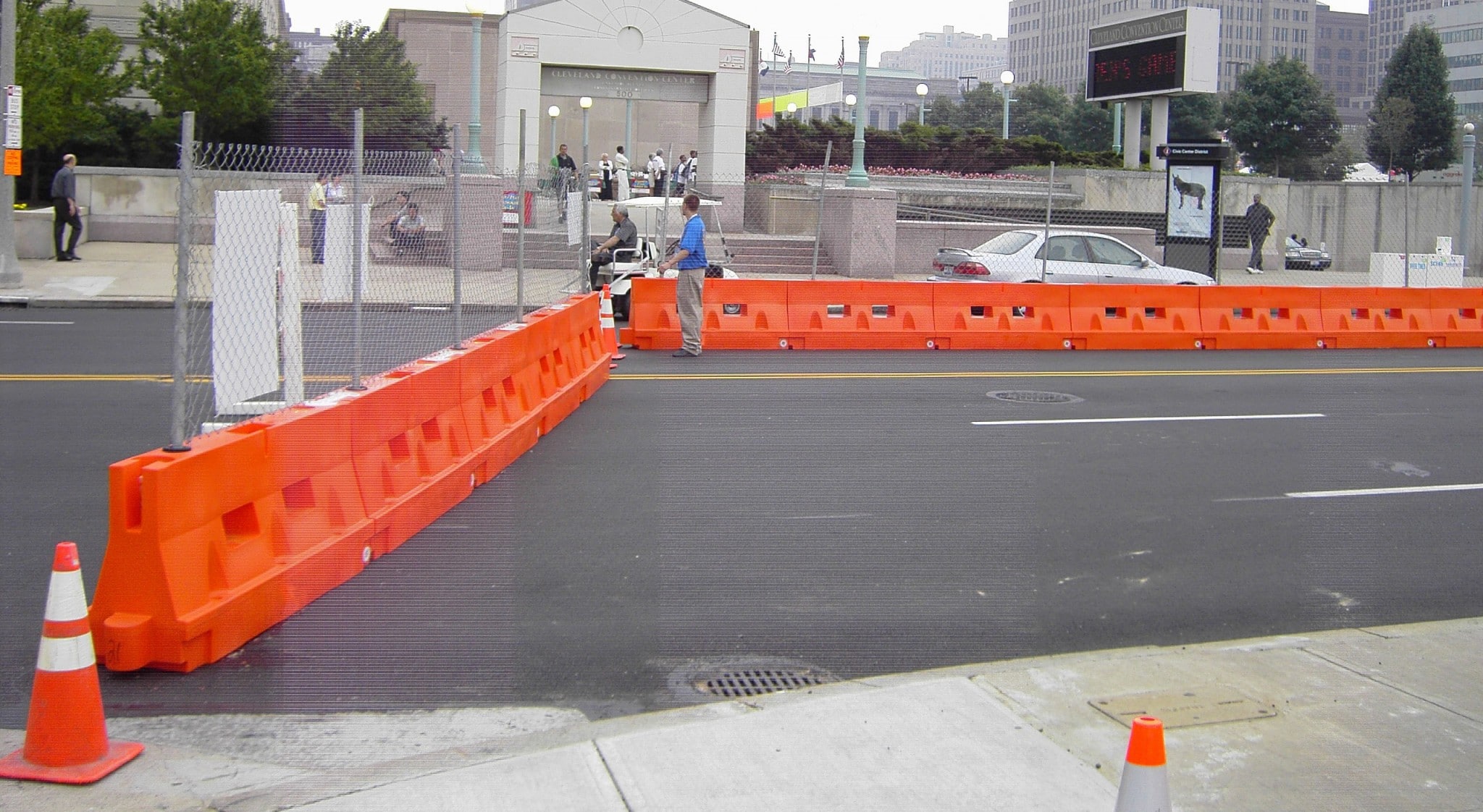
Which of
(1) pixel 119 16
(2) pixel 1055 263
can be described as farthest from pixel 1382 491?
(1) pixel 119 16

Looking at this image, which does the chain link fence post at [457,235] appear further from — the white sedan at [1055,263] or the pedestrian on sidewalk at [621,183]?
the pedestrian on sidewalk at [621,183]

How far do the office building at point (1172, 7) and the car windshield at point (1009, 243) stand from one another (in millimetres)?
158163

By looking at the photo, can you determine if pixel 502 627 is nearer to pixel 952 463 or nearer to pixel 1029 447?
pixel 952 463

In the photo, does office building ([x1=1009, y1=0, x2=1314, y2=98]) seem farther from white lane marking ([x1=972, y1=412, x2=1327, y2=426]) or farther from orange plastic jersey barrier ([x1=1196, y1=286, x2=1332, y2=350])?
white lane marking ([x1=972, y1=412, x2=1327, y2=426])

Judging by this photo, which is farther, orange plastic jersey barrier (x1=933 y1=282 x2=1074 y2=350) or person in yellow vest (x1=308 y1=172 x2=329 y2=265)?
orange plastic jersey barrier (x1=933 y1=282 x2=1074 y2=350)

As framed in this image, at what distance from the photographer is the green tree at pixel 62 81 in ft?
91.8

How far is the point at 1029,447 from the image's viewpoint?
10336 mm

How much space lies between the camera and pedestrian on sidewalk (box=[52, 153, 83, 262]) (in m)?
22.8

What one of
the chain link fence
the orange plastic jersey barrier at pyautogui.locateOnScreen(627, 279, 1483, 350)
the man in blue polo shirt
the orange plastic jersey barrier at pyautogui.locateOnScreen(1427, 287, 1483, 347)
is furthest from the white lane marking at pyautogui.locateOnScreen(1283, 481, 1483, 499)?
the orange plastic jersey barrier at pyautogui.locateOnScreen(1427, 287, 1483, 347)

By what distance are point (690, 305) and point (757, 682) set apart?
1013 cm

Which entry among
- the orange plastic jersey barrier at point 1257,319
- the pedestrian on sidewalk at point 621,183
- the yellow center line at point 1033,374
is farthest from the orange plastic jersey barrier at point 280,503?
the pedestrian on sidewalk at point 621,183

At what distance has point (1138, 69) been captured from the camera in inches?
1661

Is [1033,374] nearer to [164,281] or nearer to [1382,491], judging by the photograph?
[1382,491]

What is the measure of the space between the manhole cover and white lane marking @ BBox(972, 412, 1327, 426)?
3.22ft
